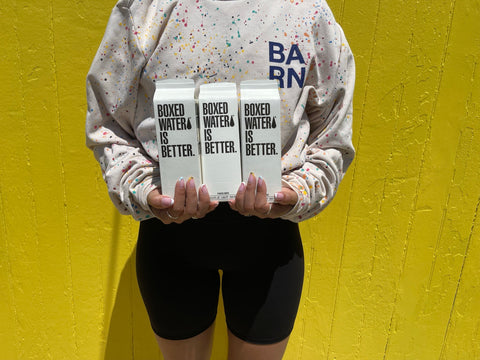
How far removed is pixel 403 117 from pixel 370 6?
35cm

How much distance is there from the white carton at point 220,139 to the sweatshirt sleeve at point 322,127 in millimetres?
119

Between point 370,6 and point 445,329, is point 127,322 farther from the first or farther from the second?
point 370,6

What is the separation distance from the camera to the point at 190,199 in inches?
28.8

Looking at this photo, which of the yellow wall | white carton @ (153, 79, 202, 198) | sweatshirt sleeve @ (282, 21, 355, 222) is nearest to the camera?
white carton @ (153, 79, 202, 198)

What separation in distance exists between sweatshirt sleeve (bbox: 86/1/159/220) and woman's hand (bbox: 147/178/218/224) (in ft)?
0.15

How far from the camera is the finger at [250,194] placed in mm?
729

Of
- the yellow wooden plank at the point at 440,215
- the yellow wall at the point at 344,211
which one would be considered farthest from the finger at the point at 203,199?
the yellow wooden plank at the point at 440,215

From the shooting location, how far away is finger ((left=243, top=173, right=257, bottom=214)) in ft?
2.39

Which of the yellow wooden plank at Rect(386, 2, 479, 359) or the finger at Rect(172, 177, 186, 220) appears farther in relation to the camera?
the yellow wooden plank at Rect(386, 2, 479, 359)

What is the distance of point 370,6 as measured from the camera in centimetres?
122

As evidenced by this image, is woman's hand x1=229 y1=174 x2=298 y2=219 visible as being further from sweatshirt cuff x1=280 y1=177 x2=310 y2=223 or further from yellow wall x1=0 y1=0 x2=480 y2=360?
yellow wall x1=0 y1=0 x2=480 y2=360

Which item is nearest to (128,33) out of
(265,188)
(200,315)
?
(265,188)

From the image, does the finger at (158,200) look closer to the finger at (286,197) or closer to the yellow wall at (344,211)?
the finger at (286,197)

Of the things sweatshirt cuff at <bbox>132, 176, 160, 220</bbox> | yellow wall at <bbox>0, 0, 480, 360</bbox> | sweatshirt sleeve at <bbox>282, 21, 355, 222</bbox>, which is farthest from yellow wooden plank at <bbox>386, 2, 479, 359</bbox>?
sweatshirt cuff at <bbox>132, 176, 160, 220</bbox>
